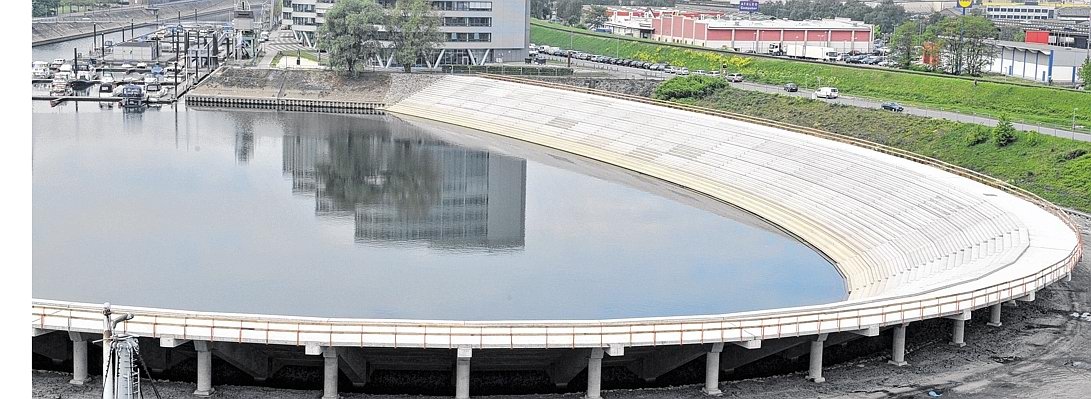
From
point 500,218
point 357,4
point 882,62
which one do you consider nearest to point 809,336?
point 500,218

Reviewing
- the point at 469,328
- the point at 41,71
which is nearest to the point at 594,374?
the point at 469,328

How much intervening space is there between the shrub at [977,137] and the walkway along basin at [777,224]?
2449mm

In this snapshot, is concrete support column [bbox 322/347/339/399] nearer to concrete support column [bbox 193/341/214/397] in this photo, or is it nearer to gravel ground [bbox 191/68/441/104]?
concrete support column [bbox 193/341/214/397]

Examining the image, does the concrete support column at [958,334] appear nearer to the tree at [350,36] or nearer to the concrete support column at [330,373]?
the concrete support column at [330,373]

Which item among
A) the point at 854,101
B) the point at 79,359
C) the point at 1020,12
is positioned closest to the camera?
the point at 79,359

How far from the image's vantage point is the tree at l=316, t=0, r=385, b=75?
71875mm

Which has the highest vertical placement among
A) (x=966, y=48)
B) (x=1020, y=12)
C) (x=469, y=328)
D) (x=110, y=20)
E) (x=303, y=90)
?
(x=1020, y=12)

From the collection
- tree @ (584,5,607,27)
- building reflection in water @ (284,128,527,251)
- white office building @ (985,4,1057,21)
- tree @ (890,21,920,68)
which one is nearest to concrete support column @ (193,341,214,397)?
building reflection in water @ (284,128,527,251)

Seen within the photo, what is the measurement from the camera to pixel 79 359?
2209 cm

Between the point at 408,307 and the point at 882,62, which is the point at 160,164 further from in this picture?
the point at 882,62

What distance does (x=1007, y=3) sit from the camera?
158 meters

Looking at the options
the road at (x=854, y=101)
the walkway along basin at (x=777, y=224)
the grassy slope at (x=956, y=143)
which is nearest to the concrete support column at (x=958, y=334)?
the walkway along basin at (x=777, y=224)

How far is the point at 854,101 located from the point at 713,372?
38895 mm

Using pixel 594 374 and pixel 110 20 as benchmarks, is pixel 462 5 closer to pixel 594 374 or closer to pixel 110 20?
pixel 594 374
